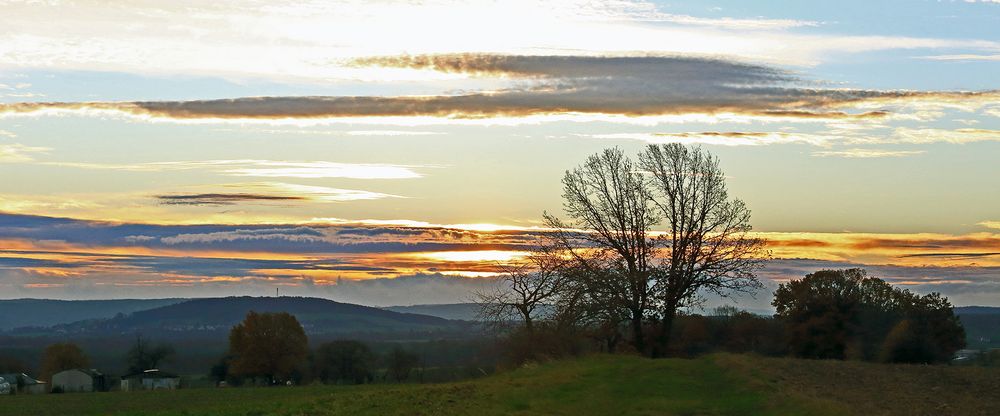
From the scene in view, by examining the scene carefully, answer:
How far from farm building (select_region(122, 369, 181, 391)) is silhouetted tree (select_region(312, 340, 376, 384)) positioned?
16.4 metres

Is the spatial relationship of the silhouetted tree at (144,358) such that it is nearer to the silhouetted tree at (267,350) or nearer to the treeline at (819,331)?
the silhouetted tree at (267,350)

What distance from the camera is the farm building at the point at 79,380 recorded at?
123431 mm

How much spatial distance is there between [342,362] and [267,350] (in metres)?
8.76

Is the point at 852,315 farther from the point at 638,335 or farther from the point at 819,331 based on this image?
the point at 638,335

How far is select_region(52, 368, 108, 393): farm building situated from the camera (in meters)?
123

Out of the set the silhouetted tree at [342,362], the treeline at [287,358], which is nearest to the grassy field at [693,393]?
the silhouetted tree at [342,362]

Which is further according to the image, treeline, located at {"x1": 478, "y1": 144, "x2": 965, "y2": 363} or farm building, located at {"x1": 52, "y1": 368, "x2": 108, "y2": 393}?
farm building, located at {"x1": 52, "y1": 368, "x2": 108, "y2": 393}

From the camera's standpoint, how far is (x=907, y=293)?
56.7 metres

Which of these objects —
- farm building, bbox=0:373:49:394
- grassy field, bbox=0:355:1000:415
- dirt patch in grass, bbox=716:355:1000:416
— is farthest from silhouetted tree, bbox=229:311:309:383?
dirt patch in grass, bbox=716:355:1000:416

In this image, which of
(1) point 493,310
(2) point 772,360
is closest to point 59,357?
(1) point 493,310

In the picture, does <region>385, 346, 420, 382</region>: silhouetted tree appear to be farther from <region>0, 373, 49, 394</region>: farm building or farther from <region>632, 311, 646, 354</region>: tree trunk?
<region>632, 311, 646, 354</region>: tree trunk

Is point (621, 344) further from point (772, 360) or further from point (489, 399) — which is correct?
point (489, 399)

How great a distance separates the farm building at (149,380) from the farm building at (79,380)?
10.3ft

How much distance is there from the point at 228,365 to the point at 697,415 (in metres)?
109
